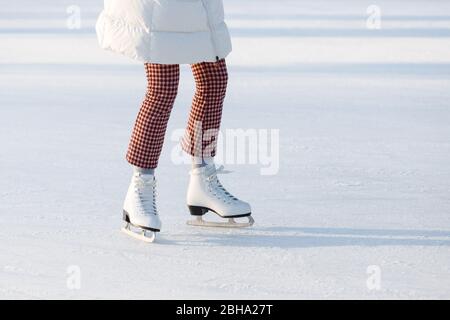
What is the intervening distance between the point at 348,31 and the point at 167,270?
12100 mm

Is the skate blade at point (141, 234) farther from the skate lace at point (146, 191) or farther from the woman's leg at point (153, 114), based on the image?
the woman's leg at point (153, 114)

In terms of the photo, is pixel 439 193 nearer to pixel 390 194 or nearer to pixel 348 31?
pixel 390 194

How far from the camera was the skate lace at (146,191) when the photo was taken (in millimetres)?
5652

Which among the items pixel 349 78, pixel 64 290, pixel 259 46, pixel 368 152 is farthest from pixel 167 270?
pixel 259 46

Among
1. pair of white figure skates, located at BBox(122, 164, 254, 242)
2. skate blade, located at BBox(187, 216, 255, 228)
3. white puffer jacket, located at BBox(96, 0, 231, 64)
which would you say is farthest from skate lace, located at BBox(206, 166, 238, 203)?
white puffer jacket, located at BBox(96, 0, 231, 64)

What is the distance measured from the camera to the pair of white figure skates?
5605 mm

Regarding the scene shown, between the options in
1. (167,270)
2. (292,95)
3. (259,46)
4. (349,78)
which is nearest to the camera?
(167,270)

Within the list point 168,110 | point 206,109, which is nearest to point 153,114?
point 168,110

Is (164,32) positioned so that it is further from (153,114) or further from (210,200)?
(210,200)

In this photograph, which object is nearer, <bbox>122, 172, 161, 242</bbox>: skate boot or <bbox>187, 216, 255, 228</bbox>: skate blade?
<bbox>122, 172, 161, 242</bbox>: skate boot

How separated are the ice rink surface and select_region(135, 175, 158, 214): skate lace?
15 centimetres

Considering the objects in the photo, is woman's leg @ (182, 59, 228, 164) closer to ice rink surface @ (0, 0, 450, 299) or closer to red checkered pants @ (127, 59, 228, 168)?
red checkered pants @ (127, 59, 228, 168)
